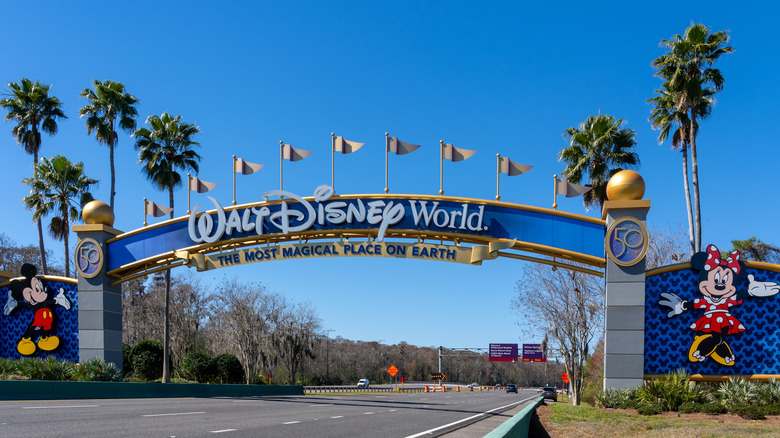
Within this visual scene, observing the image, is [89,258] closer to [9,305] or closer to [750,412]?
[9,305]

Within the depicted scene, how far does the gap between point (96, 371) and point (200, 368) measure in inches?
588

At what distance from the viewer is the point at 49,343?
27391 millimetres

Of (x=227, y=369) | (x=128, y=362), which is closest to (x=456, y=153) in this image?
(x=227, y=369)

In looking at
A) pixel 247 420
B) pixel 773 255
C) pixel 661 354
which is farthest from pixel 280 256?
pixel 773 255

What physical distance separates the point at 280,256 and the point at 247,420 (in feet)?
42.0

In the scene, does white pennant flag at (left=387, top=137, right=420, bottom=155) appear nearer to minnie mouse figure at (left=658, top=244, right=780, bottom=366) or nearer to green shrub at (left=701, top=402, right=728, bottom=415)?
minnie mouse figure at (left=658, top=244, right=780, bottom=366)

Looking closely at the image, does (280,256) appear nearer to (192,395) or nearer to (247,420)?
(192,395)

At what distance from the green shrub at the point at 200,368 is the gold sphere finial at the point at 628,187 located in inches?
1091

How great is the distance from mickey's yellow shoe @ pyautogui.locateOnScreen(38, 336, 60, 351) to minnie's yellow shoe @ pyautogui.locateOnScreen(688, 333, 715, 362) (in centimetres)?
2489

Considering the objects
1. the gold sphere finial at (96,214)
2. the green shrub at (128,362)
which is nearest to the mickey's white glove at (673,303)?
the gold sphere finial at (96,214)

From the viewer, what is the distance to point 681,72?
103ft

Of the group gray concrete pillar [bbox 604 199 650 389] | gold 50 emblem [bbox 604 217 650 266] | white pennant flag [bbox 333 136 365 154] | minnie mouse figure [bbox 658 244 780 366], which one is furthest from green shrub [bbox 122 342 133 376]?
minnie mouse figure [bbox 658 244 780 366]

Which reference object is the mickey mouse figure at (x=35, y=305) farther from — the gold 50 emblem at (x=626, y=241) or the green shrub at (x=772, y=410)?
the green shrub at (x=772, y=410)

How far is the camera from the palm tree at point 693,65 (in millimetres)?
30828
